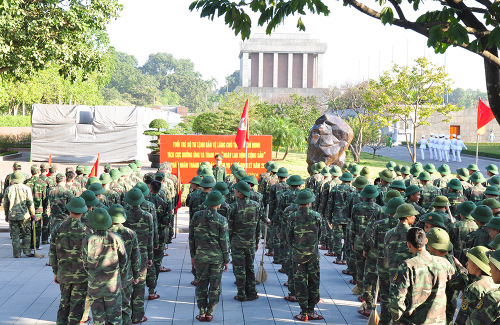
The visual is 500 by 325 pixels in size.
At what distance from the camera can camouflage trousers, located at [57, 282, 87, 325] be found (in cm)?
621

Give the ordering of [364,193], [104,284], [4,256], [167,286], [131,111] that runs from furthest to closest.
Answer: [131,111], [4,256], [167,286], [364,193], [104,284]

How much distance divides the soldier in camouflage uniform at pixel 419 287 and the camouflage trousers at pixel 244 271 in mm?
3414

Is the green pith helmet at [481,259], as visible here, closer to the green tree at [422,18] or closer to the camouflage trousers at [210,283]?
the green tree at [422,18]

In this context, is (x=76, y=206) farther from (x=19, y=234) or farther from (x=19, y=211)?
(x=19, y=234)

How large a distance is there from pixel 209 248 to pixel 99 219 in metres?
1.79

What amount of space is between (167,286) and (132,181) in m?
3.36

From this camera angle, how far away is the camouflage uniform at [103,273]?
19.1 feet

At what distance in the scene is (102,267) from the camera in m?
5.81

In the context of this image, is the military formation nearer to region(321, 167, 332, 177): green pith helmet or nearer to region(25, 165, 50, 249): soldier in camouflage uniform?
region(25, 165, 50, 249): soldier in camouflage uniform

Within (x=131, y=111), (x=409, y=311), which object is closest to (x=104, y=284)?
(x=409, y=311)

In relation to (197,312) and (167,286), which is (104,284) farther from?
(167,286)

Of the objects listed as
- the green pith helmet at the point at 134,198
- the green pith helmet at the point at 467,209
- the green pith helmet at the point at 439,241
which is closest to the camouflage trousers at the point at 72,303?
the green pith helmet at the point at 134,198

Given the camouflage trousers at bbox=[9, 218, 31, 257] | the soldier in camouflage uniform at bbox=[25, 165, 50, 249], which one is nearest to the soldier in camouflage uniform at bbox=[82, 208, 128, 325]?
the camouflage trousers at bbox=[9, 218, 31, 257]

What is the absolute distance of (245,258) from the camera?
317 inches
